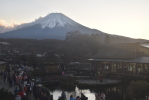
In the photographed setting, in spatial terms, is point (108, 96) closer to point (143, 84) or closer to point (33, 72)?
point (143, 84)

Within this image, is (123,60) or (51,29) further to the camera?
(51,29)

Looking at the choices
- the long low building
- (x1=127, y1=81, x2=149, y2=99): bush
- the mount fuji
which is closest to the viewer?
(x1=127, y1=81, x2=149, y2=99): bush

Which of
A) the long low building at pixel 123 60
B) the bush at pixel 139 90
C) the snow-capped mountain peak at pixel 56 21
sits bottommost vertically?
the bush at pixel 139 90

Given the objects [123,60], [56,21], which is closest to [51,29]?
[56,21]

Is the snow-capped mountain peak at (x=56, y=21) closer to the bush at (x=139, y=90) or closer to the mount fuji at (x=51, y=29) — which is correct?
the mount fuji at (x=51, y=29)

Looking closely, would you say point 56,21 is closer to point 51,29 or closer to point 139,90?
point 51,29

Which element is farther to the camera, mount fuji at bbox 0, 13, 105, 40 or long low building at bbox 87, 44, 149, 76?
mount fuji at bbox 0, 13, 105, 40

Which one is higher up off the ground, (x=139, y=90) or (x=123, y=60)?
(x=123, y=60)

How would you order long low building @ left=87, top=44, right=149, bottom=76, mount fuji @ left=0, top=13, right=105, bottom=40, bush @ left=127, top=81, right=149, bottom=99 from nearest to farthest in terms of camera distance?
bush @ left=127, top=81, right=149, bottom=99, long low building @ left=87, top=44, right=149, bottom=76, mount fuji @ left=0, top=13, right=105, bottom=40

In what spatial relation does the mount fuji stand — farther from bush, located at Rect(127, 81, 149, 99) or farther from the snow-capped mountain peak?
bush, located at Rect(127, 81, 149, 99)

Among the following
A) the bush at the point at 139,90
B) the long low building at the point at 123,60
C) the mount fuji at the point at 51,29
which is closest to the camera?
the bush at the point at 139,90

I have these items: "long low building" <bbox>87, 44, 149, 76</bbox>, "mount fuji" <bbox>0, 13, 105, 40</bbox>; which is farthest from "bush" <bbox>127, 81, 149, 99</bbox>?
"mount fuji" <bbox>0, 13, 105, 40</bbox>

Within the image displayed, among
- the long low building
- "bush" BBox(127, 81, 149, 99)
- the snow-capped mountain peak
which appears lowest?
"bush" BBox(127, 81, 149, 99)

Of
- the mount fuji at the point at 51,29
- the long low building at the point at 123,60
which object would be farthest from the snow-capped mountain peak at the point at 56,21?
the long low building at the point at 123,60
